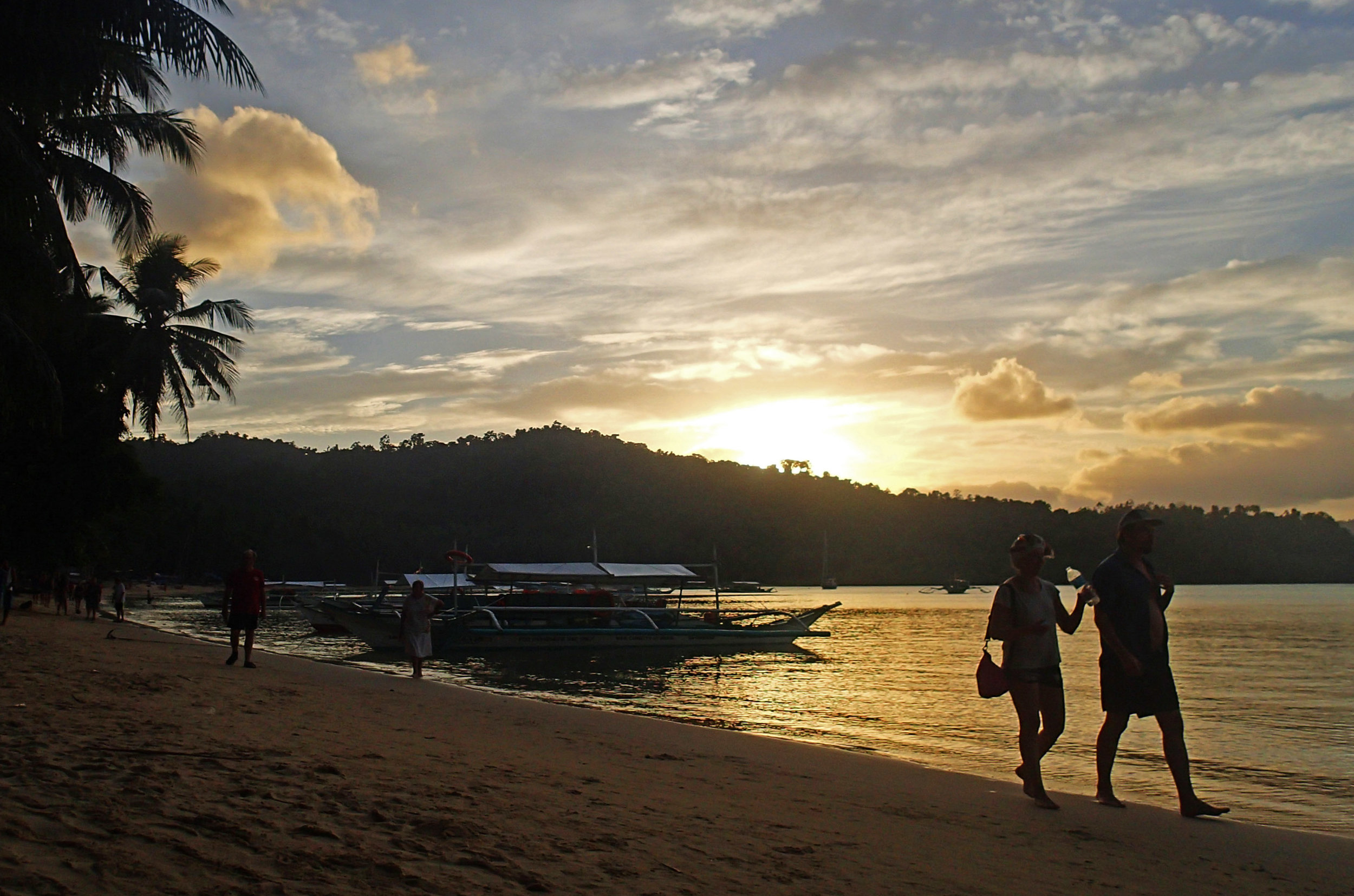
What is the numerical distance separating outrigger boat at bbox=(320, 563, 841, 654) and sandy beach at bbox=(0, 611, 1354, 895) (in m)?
19.8

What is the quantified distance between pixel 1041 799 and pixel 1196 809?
3.58ft

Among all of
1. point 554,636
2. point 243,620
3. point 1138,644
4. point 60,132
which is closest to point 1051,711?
point 1138,644

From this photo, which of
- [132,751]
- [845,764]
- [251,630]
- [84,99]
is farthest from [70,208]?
[845,764]

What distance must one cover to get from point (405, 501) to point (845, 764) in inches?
6089

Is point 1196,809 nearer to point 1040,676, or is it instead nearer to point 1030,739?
point 1030,739

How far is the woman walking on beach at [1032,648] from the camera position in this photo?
6.88 metres

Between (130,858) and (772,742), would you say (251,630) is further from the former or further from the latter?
(130,858)

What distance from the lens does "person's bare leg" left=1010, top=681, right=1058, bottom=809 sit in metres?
6.92

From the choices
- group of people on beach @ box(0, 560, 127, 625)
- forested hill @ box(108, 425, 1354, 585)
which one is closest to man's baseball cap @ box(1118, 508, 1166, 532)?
group of people on beach @ box(0, 560, 127, 625)

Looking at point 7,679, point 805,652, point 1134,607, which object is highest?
point 1134,607

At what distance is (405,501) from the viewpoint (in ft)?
517

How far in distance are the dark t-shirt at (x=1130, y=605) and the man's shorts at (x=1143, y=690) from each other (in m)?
0.07

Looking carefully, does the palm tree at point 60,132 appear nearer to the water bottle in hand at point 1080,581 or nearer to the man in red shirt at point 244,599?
the man in red shirt at point 244,599

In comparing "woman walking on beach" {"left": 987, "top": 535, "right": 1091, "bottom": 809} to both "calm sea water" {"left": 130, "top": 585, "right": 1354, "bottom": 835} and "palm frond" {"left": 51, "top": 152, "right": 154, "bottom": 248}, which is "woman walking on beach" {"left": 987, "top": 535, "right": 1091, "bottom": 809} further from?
"palm frond" {"left": 51, "top": 152, "right": 154, "bottom": 248}
